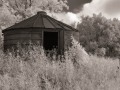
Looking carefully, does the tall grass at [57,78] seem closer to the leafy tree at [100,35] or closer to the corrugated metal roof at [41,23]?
the corrugated metal roof at [41,23]

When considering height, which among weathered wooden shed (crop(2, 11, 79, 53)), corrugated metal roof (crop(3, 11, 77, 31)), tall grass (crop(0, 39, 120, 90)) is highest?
corrugated metal roof (crop(3, 11, 77, 31))

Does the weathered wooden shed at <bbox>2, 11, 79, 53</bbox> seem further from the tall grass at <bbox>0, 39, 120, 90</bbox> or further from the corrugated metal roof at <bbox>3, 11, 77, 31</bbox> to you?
the tall grass at <bbox>0, 39, 120, 90</bbox>

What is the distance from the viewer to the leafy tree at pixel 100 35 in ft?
119

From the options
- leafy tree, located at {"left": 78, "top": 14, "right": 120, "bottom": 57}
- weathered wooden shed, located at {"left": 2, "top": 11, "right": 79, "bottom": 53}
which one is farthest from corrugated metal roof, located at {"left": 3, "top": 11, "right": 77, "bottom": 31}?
leafy tree, located at {"left": 78, "top": 14, "right": 120, "bottom": 57}

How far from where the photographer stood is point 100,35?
37875 millimetres

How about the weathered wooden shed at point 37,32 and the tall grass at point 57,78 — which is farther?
the weathered wooden shed at point 37,32

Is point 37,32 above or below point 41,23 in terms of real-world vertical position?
below

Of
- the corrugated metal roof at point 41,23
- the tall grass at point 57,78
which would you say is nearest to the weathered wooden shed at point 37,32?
the corrugated metal roof at point 41,23

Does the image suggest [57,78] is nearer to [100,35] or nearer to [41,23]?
[41,23]

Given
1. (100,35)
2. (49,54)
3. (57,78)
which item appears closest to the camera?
(57,78)

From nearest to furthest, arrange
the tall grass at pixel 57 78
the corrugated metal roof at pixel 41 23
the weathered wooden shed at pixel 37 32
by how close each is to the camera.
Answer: the tall grass at pixel 57 78, the weathered wooden shed at pixel 37 32, the corrugated metal roof at pixel 41 23

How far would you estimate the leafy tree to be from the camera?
36.4 meters

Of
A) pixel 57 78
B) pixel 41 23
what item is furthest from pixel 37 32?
pixel 57 78

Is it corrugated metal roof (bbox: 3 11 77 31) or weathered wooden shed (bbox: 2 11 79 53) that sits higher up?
corrugated metal roof (bbox: 3 11 77 31)
